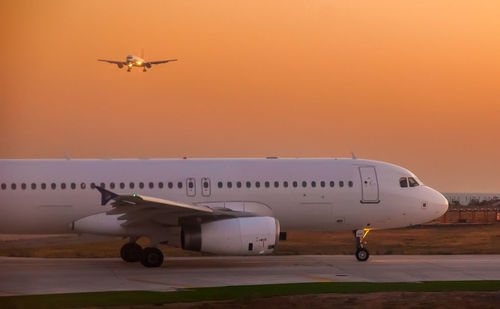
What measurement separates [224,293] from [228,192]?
23.9 ft

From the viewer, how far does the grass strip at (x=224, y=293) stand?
16266 millimetres

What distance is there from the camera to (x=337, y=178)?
25.3m

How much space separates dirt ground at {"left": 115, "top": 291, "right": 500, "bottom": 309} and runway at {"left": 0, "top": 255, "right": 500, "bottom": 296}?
287cm

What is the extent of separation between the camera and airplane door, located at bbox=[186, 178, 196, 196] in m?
24.8

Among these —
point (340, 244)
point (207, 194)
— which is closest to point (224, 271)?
point (207, 194)

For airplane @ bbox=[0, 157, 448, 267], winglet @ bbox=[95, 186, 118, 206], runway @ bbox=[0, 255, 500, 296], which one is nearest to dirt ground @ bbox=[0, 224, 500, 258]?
runway @ bbox=[0, 255, 500, 296]

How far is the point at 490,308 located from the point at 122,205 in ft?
35.1

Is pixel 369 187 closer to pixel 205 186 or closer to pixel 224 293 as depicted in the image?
pixel 205 186

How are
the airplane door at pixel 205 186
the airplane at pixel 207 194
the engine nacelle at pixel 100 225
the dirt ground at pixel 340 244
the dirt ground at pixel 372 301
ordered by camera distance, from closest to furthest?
the dirt ground at pixel 372 301 → the engine nacelle at pixel 100 225 → the airplane at pixel 207 194 → the airplane door at pixel 205 186 → the dirt ground at pixel 340 244

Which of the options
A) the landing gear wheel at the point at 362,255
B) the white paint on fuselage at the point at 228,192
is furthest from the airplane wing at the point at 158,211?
the landing gear wheel at the point at 362,255

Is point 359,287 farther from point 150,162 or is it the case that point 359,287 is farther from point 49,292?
point 150,162

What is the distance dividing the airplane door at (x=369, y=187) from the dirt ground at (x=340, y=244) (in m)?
3.46

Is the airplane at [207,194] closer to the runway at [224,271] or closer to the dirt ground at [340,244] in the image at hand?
the runway at [224,271]

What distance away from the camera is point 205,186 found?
81.4ft
